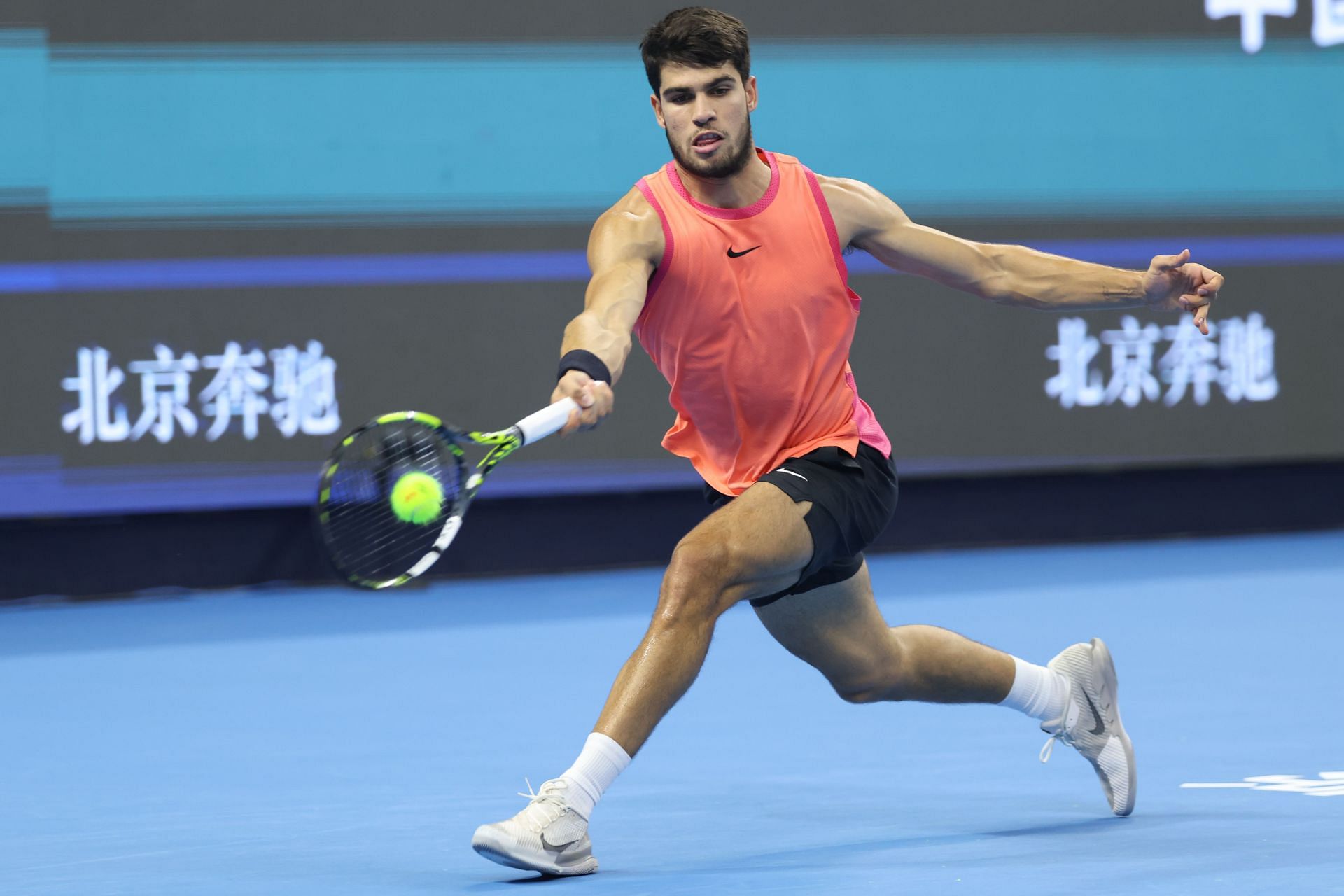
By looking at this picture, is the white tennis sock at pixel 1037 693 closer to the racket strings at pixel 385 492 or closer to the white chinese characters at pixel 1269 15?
the racket strings at pixel 385 492

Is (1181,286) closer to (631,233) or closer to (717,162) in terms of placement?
(717,162)

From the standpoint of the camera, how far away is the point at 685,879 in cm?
355

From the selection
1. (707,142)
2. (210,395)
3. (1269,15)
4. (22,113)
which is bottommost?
(210,395)

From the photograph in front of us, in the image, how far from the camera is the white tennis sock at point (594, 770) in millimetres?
3514

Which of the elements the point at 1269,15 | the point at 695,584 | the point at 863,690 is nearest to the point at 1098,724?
the point at 863,690

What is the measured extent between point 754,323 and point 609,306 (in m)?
0.38

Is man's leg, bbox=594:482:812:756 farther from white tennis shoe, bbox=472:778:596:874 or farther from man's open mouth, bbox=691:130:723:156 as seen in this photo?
man's open mouth, bbox=691:130:723:156

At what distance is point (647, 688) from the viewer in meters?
3.54

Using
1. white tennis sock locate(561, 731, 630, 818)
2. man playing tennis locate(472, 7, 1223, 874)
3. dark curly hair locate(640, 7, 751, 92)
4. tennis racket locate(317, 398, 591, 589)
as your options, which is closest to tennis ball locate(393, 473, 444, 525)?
tennis racket locate(317, 398, 591, 589)

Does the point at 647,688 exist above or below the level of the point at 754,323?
below

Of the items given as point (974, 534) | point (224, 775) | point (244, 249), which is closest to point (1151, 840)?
point (224, 775)

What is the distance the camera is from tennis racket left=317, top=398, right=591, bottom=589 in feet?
11.1

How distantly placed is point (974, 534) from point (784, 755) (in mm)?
4205

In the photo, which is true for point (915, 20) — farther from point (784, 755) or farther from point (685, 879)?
point (685, 879)
